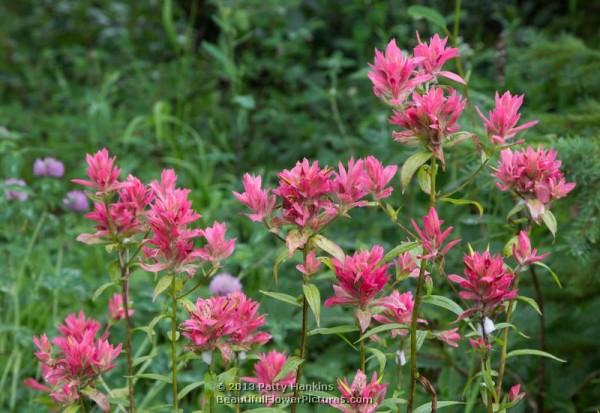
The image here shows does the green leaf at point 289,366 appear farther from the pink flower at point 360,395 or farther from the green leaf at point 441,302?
the green leaf at point 441,302

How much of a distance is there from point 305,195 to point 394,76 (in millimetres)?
216

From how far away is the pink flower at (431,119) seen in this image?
1.33 m

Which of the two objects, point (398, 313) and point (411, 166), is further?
point (398, 313)

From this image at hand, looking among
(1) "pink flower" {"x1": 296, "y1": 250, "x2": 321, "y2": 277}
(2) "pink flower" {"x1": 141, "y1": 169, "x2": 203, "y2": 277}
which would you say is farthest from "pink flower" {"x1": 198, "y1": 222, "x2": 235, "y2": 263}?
(1) "pink flower" {"x1": 296, "y1": 250, "x2": 321, "y2": 277}

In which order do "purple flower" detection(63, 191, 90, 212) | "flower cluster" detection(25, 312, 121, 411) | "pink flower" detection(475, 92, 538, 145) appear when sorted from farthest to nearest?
"purple flower" detection(63, 191, 90, 212) → "flower cluster" detection(25, 312, 121, 411) → "pink flower" detection(475, 92, 538, 145)

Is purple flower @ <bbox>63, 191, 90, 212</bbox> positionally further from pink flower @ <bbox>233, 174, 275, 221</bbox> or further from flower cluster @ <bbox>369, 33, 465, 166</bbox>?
flower cluster @ <bbox>369, 33, 465, 166</bbox>

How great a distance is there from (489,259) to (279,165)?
241 cm

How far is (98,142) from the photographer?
3877 mm

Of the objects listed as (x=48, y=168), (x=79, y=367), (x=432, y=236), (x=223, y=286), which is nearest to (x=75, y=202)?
(x=48, y=168)

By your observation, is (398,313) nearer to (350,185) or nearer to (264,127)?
(350,185)

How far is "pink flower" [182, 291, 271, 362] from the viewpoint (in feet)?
4.74

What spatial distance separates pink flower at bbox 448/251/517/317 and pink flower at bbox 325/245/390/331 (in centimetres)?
12

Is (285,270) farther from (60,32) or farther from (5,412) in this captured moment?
(60,32)

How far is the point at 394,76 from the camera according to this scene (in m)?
1.36
